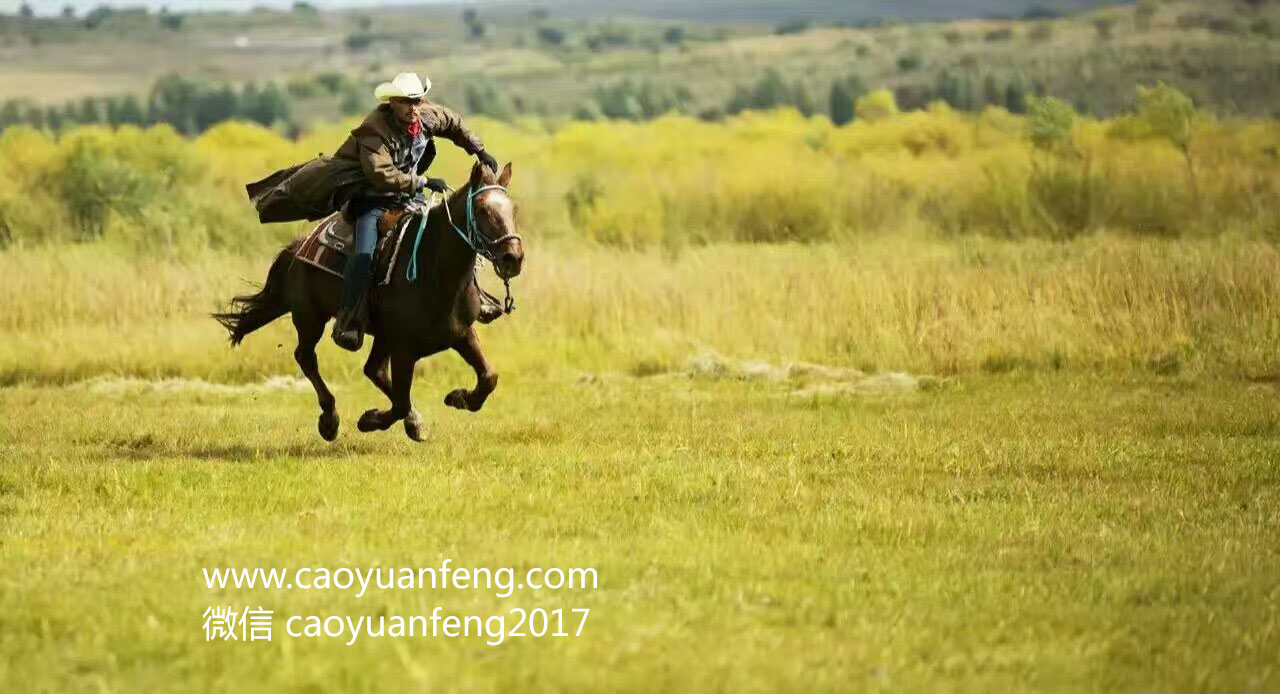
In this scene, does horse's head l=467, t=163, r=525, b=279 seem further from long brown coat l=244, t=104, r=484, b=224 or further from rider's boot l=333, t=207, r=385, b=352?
rider's boot l=333, t=207, r=385, b=352

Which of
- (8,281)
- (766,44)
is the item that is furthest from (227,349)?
(766,44)

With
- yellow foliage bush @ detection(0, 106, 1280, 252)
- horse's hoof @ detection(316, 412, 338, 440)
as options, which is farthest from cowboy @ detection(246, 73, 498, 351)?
yellow foliage bush @ detection(0, 106, 1280, 252)

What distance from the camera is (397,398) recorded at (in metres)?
14.4

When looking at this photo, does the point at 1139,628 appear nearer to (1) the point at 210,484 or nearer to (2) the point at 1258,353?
(1) the point at 210,484

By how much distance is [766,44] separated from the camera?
13575 cm

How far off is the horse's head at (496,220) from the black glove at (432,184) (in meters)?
0.74

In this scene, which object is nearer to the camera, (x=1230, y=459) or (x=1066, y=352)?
(x=1230, y=459)

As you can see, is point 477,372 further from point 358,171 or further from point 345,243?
point 358,171

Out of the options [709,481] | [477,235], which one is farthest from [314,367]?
[709,481]

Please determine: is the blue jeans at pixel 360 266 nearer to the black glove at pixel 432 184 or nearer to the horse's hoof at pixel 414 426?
the black glove at pixel 432 184

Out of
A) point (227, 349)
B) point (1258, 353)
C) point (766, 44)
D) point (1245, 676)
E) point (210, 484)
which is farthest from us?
point (766, 44)

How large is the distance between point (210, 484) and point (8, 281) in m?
12.8

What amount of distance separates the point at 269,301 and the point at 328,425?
1359 mm

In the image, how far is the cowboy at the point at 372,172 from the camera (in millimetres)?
14008
